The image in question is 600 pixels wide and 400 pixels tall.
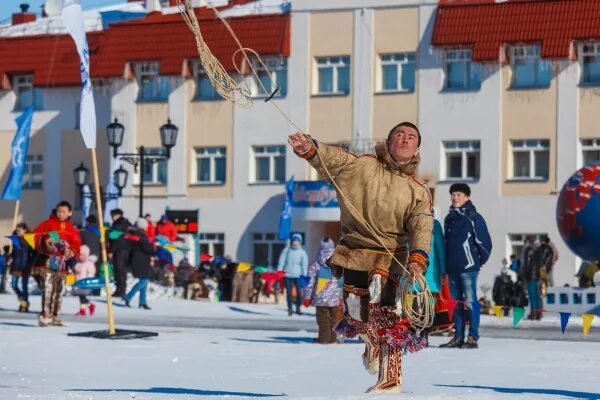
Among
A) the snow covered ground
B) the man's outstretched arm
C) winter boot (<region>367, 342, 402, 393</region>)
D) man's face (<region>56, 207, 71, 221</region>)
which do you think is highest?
the man's outstretched arm

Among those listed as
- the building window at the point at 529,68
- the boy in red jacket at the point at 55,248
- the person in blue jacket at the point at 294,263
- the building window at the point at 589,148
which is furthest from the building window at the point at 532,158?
the boy in red jacket at the point at 55,248

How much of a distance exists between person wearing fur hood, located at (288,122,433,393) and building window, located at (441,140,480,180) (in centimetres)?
4212

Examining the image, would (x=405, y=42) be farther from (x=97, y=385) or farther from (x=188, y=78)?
(x=97, y=385)

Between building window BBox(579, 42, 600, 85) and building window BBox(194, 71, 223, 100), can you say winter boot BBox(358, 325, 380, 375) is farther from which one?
building window BBox(194, 71, 223, 100)

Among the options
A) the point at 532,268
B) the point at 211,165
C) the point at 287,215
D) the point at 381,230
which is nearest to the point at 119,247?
the point at 532,268

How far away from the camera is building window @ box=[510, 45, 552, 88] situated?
174 ft

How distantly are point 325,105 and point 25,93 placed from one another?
12665 mm

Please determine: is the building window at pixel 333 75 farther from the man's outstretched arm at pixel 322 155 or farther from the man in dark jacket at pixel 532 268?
the man's outstretched arm at pixel 322 155

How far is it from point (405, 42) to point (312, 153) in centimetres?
4384

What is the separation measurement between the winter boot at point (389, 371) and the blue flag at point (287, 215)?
4183 cm

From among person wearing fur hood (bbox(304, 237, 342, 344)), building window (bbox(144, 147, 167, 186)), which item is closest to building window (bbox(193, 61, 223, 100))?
building window (bbox(144, 147, 167, 186))

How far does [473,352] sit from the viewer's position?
19141mm

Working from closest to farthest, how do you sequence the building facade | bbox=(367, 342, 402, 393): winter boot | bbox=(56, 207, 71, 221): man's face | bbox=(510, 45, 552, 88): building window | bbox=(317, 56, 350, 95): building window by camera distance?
bbox=(367, 342, 402, 393): winter boot < bbox=(56, 207, 71, 221): man's face < the building facade < bbox=(510, 45, 552, 88): building window < bbox=(317, 56, 350, 95): building window

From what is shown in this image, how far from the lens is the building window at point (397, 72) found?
5559 cm
